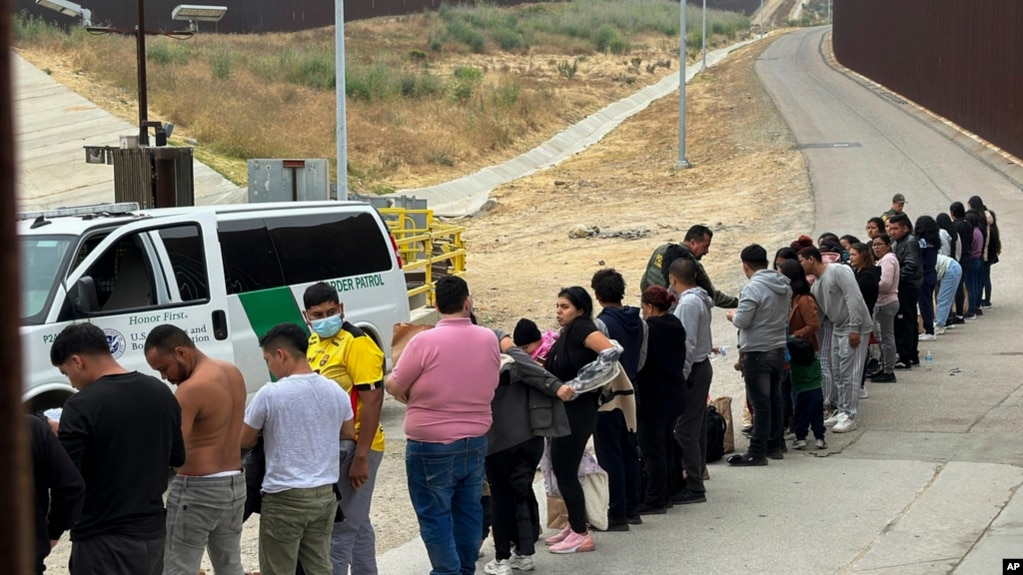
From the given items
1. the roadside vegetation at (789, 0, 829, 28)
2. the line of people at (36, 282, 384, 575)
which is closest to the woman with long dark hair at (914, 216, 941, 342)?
the line of people at (36, 282, 384, 575)

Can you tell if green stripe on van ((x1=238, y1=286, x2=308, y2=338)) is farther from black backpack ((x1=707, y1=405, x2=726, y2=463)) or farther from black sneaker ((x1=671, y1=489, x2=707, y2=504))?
black sneaker ((x1=671, y1=489, x2=707, y2=504))

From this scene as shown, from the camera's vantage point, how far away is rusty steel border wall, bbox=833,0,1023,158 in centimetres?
3053

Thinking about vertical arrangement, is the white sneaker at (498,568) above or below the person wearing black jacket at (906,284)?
below

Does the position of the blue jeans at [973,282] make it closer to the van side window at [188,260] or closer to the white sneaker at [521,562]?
the van side window at [188,260]

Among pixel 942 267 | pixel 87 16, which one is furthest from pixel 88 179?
pixel 942 267

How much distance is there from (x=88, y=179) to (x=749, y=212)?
17.1m

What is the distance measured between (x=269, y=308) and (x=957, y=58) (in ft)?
101

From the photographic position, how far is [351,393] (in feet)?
21.1

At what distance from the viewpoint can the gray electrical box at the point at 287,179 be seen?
16.0m

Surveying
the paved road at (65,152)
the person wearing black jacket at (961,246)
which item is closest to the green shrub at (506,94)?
the paved road at (65,152)

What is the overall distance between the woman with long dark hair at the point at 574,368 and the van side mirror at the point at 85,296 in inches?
155

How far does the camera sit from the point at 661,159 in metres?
42.3

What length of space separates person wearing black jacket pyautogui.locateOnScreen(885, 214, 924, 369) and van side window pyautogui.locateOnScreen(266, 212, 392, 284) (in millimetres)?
5657

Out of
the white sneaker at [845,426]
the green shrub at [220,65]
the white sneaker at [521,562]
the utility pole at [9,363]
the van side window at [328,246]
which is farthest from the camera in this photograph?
the green shrub at [220,65]
